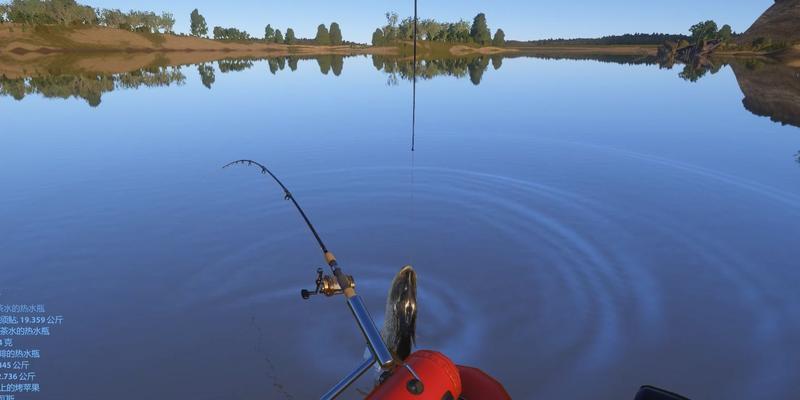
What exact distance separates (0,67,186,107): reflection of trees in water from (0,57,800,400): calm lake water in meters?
16.5

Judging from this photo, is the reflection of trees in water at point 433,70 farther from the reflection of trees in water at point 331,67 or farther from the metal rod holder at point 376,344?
the metal rod holder at point 376,344

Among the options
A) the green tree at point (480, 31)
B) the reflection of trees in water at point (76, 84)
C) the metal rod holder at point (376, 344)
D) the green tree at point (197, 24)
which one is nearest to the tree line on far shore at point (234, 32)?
the green tree at point (197, 24)

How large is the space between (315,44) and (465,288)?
7482 inches

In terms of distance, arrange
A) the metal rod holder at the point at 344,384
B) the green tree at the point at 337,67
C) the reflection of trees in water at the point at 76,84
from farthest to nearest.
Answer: the green tree at the point at 337,67 → the reflection of trees in water at the point at 76,84 → the metal rod holder at the point at 344,384

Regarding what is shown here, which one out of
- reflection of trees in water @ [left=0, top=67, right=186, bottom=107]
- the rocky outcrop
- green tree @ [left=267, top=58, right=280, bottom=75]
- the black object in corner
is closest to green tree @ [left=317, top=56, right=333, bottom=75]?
green tree @ [left=267, top=58, right=280, bottom=75]

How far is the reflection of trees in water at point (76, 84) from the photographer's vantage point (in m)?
38.0

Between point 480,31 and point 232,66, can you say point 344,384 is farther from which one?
point 480,31

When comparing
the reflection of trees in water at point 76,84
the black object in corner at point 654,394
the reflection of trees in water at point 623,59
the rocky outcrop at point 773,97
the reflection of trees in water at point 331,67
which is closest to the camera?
the black object in corner at point 654,394

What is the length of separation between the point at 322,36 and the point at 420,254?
183 m

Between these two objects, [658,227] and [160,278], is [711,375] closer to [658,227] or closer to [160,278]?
[658,227]

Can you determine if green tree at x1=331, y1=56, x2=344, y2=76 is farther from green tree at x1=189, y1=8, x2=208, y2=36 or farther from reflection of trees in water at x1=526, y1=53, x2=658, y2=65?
Result: green tree at x1=189, y1=8, x2=208, y2=36

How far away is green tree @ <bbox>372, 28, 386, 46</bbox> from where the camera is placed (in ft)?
585

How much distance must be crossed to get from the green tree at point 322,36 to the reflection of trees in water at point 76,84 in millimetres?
128199

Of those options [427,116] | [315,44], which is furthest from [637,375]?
[315,44]
